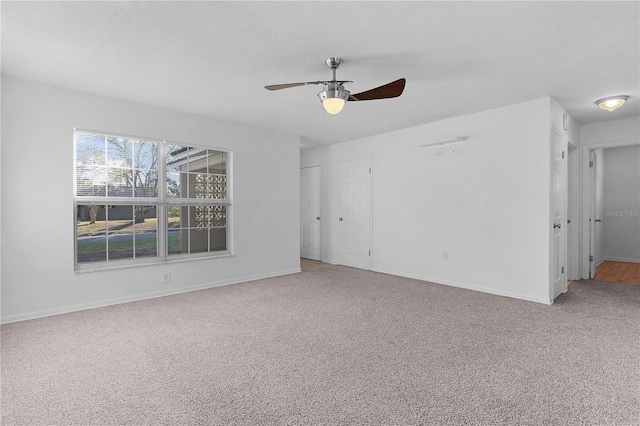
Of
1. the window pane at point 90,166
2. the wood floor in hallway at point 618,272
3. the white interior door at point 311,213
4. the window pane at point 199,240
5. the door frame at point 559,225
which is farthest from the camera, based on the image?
the white interior door at point 311,213

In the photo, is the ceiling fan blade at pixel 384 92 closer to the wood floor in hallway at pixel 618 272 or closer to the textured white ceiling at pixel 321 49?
the textured white ceiling at pixel 321 49

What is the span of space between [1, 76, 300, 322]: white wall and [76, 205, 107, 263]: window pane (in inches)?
5.5

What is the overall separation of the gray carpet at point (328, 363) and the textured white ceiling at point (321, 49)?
7.87 feet

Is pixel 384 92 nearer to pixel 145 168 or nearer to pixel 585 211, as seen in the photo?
pixel 145 168

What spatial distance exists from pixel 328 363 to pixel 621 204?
25.0 ft

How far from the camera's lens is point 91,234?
3.81 m

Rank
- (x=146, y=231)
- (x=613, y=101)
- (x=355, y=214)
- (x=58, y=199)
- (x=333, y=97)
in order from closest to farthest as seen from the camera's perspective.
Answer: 1. (x=333, y=97)
2. (x=58, y=199)
3. (x=613, y=101)
4. (x=146, y=231)
5. (x=355, y=214)

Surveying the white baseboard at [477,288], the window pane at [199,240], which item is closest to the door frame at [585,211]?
the white baseboard at [477,288]

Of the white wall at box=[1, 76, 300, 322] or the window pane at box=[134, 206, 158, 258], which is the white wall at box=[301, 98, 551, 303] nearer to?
the white wall at box=[1, 76, 300, 322]

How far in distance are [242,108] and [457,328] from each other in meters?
3.51

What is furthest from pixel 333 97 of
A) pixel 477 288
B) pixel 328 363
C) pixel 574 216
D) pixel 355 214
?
pixel 574 216

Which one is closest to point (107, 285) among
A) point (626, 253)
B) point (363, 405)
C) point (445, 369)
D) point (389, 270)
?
point (363, 405)

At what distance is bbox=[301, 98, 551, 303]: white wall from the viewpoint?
13.0ft

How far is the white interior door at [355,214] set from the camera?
5.96m
